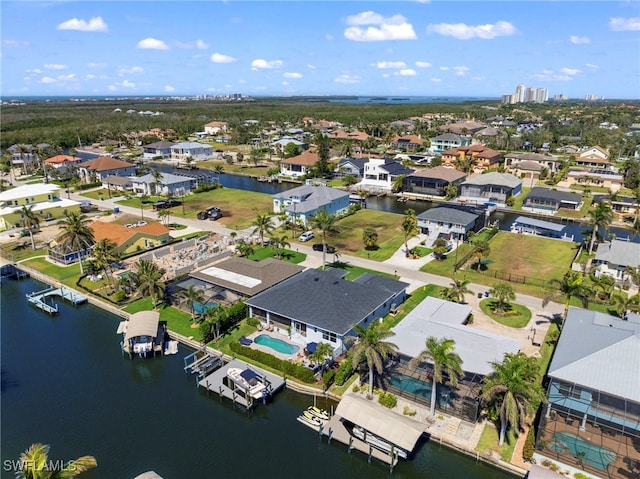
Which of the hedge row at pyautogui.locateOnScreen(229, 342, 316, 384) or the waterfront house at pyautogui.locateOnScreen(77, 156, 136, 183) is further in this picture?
the waterfront house at pyautogui.locateOnScreen(77, 156, 136, 183)

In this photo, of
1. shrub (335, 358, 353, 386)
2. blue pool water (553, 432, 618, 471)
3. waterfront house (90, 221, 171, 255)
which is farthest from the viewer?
waterfront house (90, 221, 171, 255)

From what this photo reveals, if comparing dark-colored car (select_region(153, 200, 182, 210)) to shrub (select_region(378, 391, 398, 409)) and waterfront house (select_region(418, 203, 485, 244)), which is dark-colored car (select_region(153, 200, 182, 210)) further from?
shrub (select_region(378, 391, 398, 409))

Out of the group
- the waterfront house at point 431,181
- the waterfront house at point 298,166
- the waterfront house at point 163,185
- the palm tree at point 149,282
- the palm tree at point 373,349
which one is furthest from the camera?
the waterfront house at point 298,166

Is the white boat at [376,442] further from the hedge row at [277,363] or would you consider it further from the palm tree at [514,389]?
the palm tree at [514,389]

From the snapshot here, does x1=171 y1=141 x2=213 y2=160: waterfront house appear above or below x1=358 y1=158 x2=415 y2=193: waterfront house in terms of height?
above

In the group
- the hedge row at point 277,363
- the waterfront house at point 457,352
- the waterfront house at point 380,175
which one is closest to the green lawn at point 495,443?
the waterfront house at point 457,352

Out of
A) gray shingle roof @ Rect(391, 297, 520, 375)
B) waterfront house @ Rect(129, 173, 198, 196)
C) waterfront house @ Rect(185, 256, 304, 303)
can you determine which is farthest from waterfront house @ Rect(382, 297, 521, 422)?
waterfront house @ Rect(129, 173, 198, 196)
